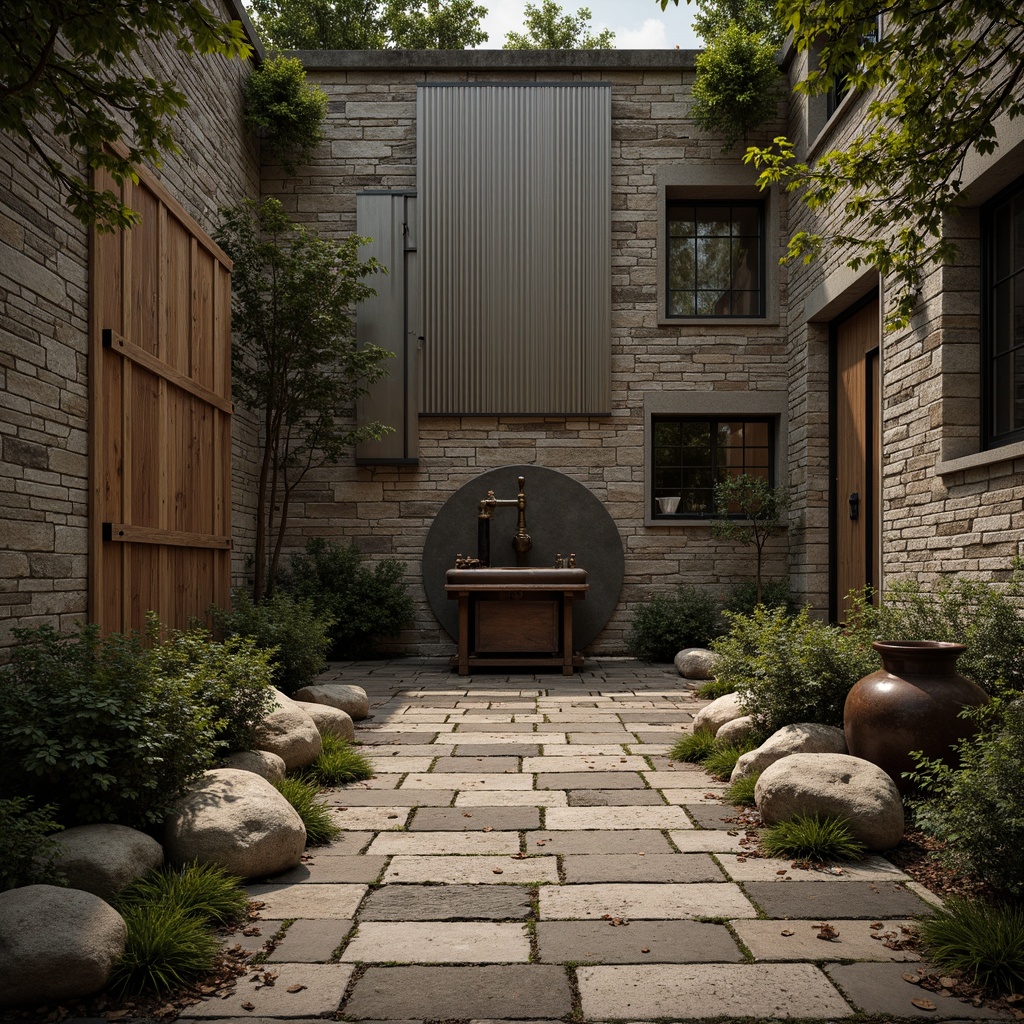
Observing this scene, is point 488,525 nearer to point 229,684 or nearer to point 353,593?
point 353,593

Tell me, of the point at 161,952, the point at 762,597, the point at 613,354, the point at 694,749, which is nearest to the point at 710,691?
the point at 694,749

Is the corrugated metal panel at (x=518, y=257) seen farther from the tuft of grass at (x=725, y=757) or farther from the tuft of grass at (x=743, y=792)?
the tuft of grass at (x=743, y=792)

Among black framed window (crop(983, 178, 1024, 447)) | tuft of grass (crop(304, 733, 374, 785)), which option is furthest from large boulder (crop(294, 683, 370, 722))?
black framed window (crop(983, 178, 1024, 447))

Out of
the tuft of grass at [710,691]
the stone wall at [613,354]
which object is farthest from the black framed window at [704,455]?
the tuft of grass at [710,691]

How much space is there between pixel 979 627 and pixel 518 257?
597 centimetres

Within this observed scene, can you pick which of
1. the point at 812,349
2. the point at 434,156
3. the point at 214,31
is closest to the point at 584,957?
the point at 214,31

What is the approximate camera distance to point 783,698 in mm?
4258

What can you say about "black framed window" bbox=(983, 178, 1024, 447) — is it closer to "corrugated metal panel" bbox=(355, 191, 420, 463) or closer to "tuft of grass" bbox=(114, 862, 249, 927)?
"tuft of grass" bbox=(114, 862, 249, 927)

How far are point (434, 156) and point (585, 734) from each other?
20.0 feet

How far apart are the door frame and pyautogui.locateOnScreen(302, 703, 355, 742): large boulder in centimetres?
341

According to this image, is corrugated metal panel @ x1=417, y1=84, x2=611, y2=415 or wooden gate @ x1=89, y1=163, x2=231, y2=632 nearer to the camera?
wooden gate @ x1=89, y1=163, x2=231, y2=632

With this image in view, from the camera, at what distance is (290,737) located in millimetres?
4172

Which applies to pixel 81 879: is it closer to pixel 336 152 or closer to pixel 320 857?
pixel 320 857

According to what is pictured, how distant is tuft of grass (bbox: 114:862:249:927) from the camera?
2.54 meters
